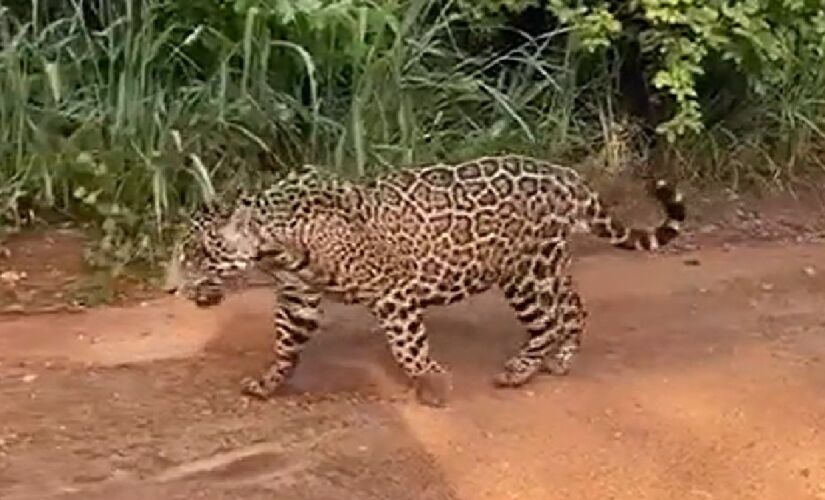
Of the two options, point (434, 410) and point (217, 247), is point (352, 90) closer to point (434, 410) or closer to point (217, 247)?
point (217, 247)

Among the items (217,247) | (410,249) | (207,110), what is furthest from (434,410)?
(207,110)

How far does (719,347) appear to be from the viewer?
17.9 feet

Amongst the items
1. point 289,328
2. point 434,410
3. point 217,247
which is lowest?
point 434,410

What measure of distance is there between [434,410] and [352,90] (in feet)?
6.87

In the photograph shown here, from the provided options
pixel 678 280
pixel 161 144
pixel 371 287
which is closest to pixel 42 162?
pixel 161 144

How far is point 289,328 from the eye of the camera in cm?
499

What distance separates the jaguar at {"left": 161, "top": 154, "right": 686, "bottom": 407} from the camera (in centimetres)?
484

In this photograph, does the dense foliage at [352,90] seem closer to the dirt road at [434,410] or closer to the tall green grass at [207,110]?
the tall green grass at [207,110]

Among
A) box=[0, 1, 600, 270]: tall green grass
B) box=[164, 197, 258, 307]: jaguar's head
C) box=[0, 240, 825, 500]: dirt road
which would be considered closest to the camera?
box=[0, 240, 825, 500]: dirt road

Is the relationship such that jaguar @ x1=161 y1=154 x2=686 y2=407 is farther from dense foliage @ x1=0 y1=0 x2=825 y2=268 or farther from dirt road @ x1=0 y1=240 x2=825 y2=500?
dense foliage @ x1=0 y1=0 x2=825 y2=268

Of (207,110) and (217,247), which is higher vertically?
(217,247)

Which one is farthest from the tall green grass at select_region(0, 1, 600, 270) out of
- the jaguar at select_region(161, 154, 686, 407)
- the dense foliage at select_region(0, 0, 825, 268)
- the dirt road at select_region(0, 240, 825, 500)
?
the jaguar at select_region(161, 154, 686, 407)

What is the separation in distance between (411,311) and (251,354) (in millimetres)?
647

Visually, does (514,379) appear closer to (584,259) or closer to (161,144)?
(584,259)
